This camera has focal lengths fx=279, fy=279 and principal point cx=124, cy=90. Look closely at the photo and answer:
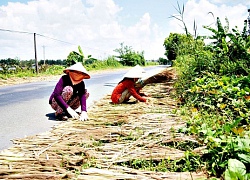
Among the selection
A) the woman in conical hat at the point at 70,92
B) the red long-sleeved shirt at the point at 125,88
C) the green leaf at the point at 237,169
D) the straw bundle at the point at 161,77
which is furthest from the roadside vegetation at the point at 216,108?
the woman in conical hat at the point at 70,92

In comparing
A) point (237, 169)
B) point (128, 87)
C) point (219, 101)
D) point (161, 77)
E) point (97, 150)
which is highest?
point (161, 77)

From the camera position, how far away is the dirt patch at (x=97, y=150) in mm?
1823

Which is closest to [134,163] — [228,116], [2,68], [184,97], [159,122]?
[159,122]

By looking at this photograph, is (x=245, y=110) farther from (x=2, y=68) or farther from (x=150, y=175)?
(x=2, y=68)

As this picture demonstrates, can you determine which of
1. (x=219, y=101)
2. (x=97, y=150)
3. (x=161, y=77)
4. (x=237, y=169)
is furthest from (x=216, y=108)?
(x=161, y=77)

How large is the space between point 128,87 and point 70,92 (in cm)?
114

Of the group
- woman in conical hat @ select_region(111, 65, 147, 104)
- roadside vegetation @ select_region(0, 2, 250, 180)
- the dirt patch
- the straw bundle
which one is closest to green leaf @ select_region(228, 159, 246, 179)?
roadside vegetation @ select_region(0, 2, 250, 180)

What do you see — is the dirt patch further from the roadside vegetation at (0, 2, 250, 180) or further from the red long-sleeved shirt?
the red long-sleeved shirt

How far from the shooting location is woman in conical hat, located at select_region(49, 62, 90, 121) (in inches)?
147

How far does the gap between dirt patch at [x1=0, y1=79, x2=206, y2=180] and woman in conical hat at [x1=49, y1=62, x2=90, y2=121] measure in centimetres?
47

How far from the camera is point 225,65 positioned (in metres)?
4.31

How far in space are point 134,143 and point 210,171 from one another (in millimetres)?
761

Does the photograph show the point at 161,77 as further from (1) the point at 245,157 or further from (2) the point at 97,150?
(1) the point at 245,157

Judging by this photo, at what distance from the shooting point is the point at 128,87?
Answer: 473 cm
